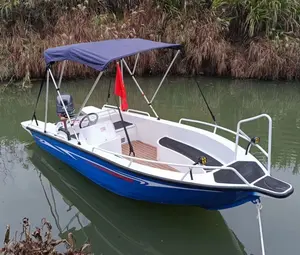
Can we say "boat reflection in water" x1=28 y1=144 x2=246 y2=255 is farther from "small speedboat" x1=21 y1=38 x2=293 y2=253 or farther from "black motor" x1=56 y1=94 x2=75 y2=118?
"black motor" x1=56 y1=94 x2=75 y2=118

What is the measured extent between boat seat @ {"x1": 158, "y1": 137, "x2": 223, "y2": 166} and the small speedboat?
0.01m

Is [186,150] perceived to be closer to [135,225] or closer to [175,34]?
[135,225]

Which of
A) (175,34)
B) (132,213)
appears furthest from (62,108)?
(175,34)

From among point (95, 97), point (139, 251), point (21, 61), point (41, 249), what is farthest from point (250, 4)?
point (41, 249)

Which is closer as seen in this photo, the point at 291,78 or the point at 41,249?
the point at 41,249

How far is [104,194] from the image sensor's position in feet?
16.8

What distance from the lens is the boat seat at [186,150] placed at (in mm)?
4808

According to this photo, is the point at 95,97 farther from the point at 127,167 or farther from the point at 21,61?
the point at 127,167

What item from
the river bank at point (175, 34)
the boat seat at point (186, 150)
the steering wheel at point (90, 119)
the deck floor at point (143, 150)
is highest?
the river bank at point (175, 34)

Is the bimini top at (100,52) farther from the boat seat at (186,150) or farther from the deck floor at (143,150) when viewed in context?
the deck floor at (143,150)

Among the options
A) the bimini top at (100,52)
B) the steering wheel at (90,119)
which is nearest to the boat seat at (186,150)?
the steering wheel at (90,119)

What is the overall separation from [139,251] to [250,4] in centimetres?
847

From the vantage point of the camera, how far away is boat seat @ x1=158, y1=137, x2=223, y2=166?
189 inches

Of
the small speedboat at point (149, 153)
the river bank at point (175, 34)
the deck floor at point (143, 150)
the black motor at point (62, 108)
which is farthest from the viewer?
the river bank at point (175, 34)
